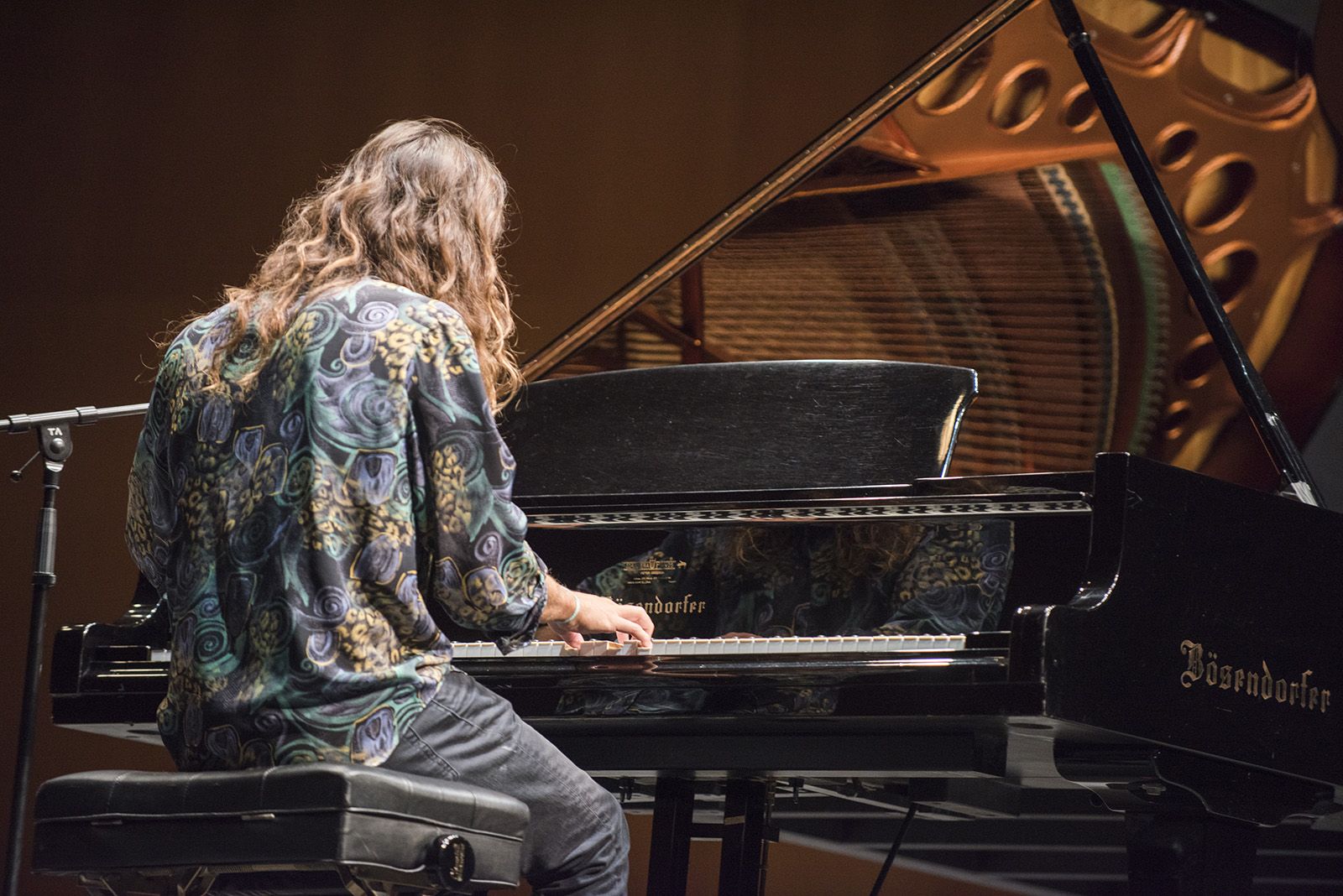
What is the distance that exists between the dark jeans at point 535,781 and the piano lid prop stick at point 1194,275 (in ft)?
→ 3.69

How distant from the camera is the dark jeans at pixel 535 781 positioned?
1.83 m

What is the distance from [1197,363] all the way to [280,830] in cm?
180

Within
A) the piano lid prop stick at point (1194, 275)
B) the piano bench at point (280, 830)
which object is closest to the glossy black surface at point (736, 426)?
the piano lid prop stick at point (1194, 275)

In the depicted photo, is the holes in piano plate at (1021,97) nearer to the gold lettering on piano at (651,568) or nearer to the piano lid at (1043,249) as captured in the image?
the piano lid at (1043,249)

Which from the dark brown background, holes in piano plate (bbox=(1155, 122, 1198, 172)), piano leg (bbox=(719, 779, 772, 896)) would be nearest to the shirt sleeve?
piano leg (bbox=(719, 779, 772, 896))

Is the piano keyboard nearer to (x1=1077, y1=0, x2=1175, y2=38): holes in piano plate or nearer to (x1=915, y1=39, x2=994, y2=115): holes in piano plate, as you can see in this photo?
(x1=915, y1=39, x2=994, y2=115): holes in piano plate

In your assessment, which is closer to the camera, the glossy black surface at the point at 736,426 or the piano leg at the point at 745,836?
the piano leg at the point at 745,836

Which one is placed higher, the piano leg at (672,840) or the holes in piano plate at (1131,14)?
the holes in piano plate at (1131,14)

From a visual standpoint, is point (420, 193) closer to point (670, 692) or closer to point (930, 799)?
point (670, 692)

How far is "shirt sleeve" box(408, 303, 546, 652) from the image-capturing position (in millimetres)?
1798

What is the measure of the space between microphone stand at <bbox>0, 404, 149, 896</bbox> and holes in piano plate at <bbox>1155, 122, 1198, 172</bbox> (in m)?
1.89

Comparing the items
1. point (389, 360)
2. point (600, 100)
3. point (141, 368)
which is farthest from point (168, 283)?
point (389, 360)

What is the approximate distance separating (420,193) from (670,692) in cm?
71

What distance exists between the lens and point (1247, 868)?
6.95 feet
